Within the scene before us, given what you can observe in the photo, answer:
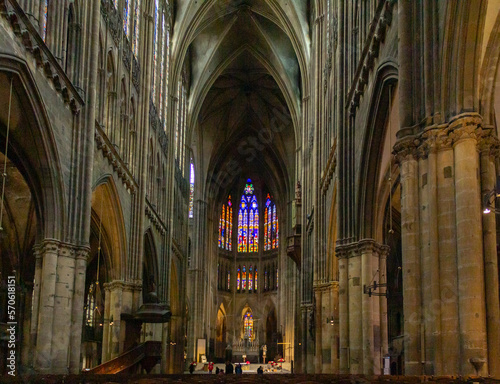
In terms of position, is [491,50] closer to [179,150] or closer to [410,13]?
[410,13]

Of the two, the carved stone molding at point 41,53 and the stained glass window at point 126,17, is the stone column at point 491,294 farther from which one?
the stained glass window at point 126,17

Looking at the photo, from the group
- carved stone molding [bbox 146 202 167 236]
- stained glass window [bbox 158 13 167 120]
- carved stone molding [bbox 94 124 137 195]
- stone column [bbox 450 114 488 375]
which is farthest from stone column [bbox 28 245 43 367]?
stained glass window [bbox 158 13 167 120]

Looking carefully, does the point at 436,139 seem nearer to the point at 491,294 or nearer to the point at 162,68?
the point at 491,294

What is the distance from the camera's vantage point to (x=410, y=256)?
44.5 feet

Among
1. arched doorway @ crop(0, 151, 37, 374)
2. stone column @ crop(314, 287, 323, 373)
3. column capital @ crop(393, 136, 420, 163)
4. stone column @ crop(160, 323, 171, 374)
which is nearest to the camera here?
column capital @ crop(393, 136, 420, 163)

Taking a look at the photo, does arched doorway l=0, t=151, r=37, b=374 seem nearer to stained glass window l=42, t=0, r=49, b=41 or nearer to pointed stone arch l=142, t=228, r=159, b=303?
stained glass window l=42, t=0, r=49, b=41

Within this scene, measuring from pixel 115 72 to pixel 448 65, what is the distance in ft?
59.9

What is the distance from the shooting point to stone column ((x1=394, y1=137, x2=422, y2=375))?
43.7 ft

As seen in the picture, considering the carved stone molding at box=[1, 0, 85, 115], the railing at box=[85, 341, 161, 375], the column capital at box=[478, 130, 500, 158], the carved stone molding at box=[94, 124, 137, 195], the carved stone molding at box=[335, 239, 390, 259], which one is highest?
the carved stone molding at box=[1, 0, 85, 115]

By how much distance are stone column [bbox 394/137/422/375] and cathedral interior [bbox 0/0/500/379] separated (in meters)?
0.03

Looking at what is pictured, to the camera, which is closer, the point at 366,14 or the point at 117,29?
the point at 366,14

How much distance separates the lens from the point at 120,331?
30.3 m

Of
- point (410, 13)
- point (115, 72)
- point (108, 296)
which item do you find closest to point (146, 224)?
point (108, 296)

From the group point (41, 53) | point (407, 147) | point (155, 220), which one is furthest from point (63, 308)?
point (155, 220)
